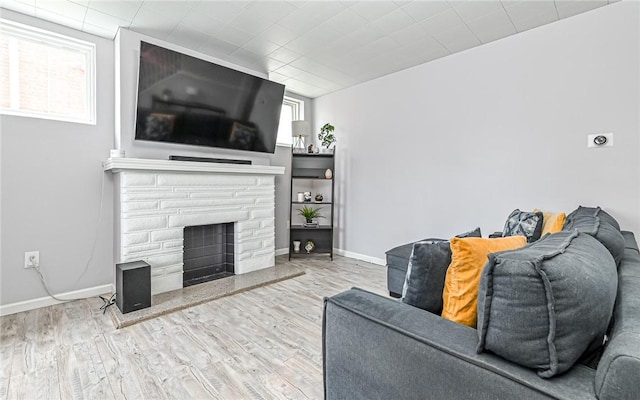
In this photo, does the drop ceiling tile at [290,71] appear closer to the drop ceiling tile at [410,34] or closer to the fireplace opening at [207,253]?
the drop ceiling tile at [410,34]

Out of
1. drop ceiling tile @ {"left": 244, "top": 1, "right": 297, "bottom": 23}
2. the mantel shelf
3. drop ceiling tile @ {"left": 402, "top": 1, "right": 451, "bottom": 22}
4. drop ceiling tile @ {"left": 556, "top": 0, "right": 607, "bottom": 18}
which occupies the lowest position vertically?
the mantel shelf

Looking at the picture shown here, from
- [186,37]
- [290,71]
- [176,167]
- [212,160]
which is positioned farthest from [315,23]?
[176,167]

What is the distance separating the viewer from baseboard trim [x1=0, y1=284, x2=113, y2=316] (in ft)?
8.36

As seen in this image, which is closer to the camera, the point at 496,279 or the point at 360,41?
the point at 496,279

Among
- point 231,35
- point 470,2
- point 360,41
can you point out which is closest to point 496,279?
point 470,2

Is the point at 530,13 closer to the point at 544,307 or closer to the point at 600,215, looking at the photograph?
the point at 600,215

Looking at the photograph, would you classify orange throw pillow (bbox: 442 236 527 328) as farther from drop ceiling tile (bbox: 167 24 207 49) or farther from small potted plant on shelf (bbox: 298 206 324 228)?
small potted plant on shelf (bbox: 298 206 324 228)

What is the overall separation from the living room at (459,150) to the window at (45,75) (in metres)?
0.09

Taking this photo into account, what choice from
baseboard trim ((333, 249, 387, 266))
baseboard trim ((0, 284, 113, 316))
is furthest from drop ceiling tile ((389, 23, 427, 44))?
baseboard trim ((0, 284, 113, 316))

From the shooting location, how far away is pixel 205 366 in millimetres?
1833

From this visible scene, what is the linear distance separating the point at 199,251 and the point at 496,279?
3.25m

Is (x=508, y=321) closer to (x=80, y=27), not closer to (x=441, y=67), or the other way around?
(x=441, y=67)

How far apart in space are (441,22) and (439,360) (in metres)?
2.88

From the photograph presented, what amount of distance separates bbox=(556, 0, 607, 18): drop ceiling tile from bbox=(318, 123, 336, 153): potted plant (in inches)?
104
